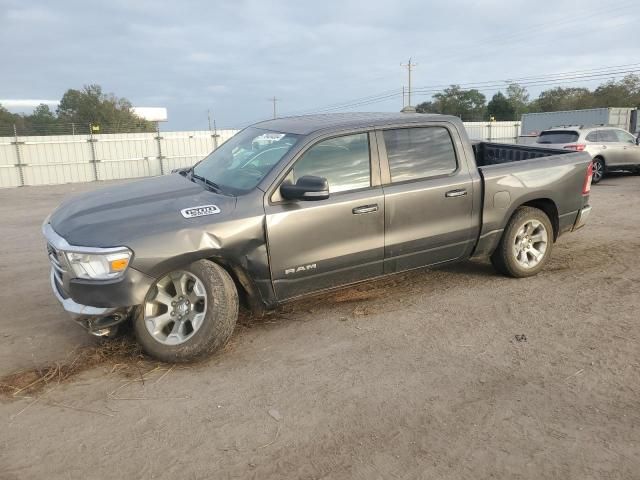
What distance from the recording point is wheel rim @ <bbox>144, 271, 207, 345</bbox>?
376cm

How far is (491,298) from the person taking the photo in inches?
196

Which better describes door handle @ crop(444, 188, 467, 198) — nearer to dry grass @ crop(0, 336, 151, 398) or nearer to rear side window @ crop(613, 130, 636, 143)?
dry grass @ crop(0, 336, 151, 398)

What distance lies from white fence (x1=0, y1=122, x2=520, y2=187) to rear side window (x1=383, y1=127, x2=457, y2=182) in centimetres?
2012

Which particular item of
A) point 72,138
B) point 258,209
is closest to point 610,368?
point 258,209

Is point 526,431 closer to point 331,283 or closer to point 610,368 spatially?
point 610,368

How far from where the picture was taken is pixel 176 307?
12.6 ft

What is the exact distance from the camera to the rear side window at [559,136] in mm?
13282

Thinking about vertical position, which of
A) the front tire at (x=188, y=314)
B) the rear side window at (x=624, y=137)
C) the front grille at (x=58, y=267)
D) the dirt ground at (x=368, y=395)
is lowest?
the dirt ground at (x=368, y=395)

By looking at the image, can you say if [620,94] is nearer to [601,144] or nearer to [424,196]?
[601,144]

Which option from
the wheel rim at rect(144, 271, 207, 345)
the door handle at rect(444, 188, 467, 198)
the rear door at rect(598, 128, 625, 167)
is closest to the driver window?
the door handle at rect(444, 188, 467, 198)

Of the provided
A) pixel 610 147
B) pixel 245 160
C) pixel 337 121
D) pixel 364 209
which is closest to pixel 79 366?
pixel 245 160

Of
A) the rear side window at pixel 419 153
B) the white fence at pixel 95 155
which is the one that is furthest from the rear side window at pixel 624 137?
the white fence at pixel 95 155

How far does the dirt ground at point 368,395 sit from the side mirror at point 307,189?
1.18 meters

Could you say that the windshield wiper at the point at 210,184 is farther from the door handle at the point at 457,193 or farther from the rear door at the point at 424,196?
the door handle at the point at 457,193
